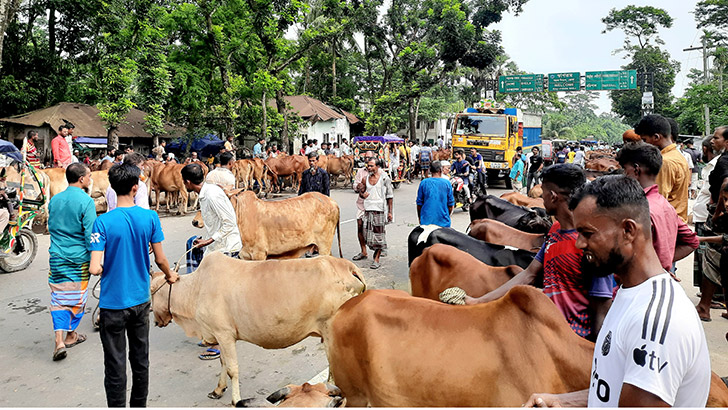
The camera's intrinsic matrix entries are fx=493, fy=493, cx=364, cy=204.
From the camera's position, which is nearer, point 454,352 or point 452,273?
point 454,352

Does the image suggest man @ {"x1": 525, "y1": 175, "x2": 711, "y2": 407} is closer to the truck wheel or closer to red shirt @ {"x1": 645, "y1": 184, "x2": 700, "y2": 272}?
red shirt @ {"x1": 645, "y1": 184, "x2": 700, "y2": 272}

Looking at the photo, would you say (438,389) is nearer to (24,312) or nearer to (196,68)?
(24,312)

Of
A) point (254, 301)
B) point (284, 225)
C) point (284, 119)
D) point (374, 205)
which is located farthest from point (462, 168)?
point (284, 119)

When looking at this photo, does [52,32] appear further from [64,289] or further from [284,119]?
[64,289]

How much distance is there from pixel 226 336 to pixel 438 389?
2.09 m

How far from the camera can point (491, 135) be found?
19.1 m

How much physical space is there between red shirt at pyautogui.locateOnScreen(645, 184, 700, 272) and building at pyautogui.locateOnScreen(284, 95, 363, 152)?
26.9 metres

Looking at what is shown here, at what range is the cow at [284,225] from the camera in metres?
6.74

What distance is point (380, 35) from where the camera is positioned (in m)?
30.8

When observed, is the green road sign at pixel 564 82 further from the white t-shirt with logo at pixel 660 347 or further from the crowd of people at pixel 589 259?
the white t-shirt with logo at pixel 660 347

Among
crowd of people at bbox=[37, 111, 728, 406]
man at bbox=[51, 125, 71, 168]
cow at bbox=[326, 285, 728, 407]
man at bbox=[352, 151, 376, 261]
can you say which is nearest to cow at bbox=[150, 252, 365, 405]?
crowd of people at bbox=[37, 111, 728, 406]

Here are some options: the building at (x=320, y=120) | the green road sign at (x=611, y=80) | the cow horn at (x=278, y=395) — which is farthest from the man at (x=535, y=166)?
the green road sign at (x=611, y=80)

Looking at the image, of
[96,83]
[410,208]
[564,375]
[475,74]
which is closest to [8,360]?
[564,375]

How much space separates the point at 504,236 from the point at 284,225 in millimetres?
3116
